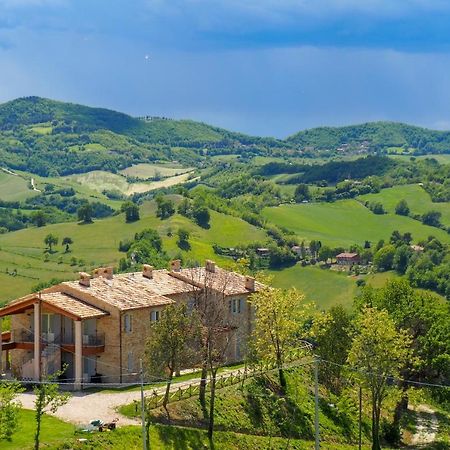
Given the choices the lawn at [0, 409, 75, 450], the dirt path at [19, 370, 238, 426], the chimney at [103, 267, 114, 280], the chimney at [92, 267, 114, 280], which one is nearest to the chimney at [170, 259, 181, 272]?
the chimney at [92, 267, 114, 280]

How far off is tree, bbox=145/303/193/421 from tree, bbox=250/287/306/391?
11440 millimetres

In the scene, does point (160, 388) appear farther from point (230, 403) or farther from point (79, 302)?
point (79, 302)

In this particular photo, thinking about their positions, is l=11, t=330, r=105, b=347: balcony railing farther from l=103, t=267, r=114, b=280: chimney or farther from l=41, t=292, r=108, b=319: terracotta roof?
l=103, t=267, r=114, b=280: chimney

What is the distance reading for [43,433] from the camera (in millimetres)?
52750

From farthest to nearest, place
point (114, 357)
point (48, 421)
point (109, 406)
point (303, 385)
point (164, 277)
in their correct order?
point (164, 277), point (303, 385), point (114, 357), point (109, 406), point (48, 421)

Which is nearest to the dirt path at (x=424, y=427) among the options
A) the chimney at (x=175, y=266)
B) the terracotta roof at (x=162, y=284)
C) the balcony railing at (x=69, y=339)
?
the terracotta roof at (x=162, y=284)

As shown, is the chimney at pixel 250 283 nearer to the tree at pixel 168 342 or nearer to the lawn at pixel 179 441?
the lawn at pixel 179 441

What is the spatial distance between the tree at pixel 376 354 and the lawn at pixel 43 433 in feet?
69.8

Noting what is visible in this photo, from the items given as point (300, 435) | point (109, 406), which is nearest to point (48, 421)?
point (109, 406)

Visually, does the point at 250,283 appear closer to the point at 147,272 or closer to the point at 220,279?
the point at 220,279

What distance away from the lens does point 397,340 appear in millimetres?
64562

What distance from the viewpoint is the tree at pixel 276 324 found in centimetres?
7000

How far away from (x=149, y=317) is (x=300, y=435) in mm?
14505

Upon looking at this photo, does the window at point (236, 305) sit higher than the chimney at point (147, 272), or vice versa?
the chimney at point (147, 272)
